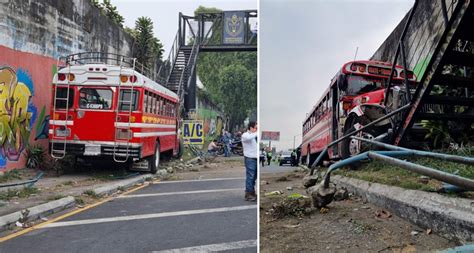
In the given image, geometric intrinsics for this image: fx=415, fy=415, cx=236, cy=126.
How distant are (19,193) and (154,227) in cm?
258

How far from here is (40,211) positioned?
4.74 metres

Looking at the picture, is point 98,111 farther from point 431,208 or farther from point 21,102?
point 431,208

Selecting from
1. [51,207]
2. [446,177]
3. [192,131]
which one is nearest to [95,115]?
[51,207]

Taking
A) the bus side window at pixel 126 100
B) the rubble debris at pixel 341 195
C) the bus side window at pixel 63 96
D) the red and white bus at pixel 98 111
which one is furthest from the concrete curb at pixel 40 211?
the rubble debris at pixel 341 195

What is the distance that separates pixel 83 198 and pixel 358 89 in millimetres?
4194

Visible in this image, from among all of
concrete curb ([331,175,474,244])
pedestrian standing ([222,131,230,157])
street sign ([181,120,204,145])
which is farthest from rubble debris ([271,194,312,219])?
pedestrian standing ([222,131,230,157])

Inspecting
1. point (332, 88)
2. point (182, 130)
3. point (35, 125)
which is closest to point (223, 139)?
point (182, 130)

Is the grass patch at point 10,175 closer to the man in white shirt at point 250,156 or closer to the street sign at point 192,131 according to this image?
the man in white shirt at point 250,156

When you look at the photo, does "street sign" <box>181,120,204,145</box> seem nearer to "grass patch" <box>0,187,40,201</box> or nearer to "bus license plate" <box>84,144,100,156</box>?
"bus license plate" <box>84,144,100,156</box>

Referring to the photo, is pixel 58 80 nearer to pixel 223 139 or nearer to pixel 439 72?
pixel 439 72

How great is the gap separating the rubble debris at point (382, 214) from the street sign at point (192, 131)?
32.5 feet

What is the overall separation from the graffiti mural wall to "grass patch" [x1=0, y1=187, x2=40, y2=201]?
158 cm

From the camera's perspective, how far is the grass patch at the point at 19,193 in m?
5.47

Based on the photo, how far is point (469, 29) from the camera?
386 centimetres
